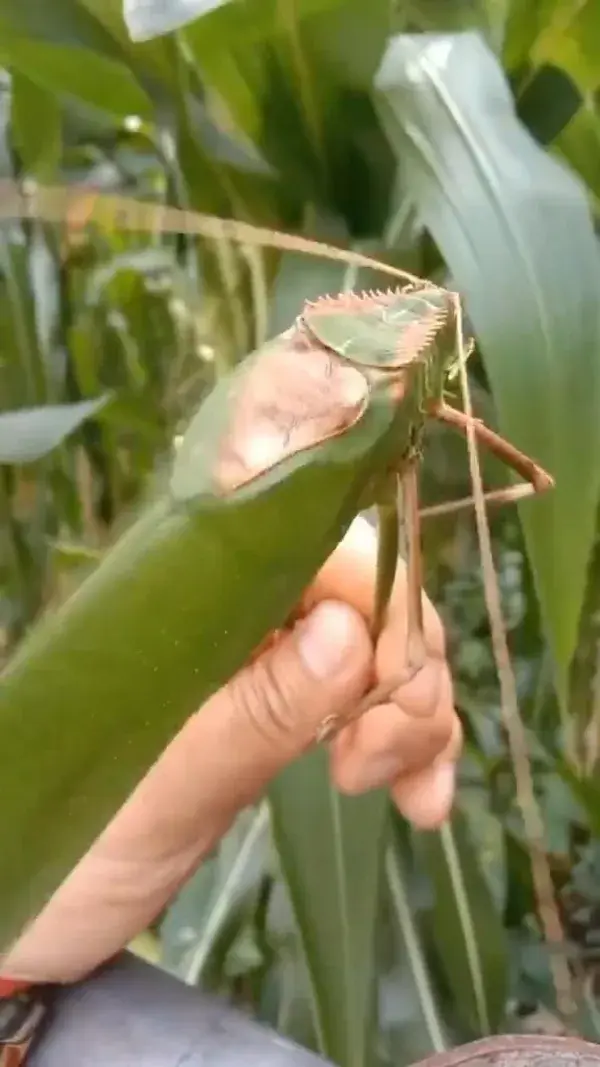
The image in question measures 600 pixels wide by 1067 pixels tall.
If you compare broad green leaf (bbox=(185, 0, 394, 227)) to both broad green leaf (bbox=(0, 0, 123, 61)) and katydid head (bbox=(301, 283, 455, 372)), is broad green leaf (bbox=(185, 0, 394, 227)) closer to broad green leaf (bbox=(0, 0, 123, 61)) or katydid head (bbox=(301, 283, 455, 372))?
broad green leaf (bbox=(0, 0, 123, 61))

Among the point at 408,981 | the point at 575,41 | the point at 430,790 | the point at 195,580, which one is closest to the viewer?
the point at 195,580

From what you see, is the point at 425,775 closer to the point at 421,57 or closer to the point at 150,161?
the point at 421,57

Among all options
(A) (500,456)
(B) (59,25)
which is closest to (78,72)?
(B) (59,25)

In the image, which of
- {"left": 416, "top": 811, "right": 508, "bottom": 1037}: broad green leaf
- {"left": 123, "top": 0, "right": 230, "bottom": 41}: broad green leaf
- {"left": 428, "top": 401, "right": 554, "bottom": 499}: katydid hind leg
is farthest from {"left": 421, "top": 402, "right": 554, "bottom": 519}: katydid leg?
{"left": 416, "top": 811, "right": 508, "bottom": 1037}: broad green leaf

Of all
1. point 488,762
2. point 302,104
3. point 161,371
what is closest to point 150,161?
point 161,371

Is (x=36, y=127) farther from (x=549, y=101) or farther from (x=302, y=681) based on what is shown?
(x=302, y=681)

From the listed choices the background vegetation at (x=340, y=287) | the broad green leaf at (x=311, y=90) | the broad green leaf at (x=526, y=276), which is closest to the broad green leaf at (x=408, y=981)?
the background vegetation at (x=340, y=287)
